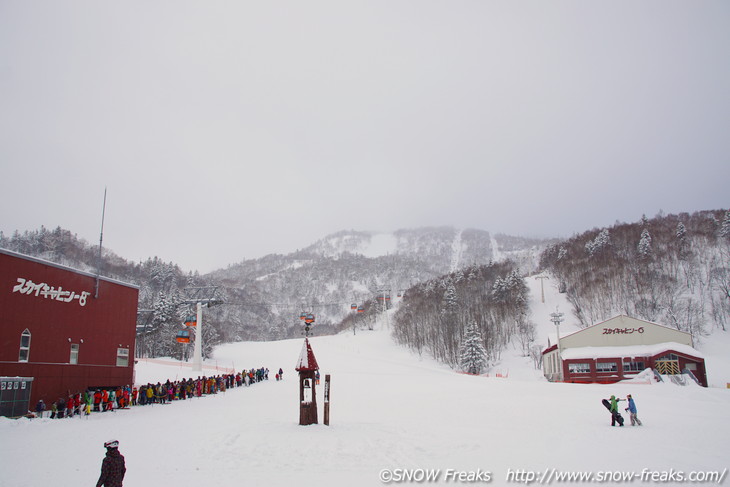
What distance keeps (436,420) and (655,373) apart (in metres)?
30.8

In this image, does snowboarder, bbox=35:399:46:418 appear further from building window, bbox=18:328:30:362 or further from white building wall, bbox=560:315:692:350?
white building wall, bbox=560:315:692:350

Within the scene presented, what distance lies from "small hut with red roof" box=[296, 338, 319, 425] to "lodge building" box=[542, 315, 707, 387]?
40.6 metres

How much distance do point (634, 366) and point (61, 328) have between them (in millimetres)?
52211

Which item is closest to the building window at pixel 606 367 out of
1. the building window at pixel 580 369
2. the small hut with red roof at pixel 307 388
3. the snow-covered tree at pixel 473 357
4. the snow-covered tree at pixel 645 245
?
the building window at pixel 580 369

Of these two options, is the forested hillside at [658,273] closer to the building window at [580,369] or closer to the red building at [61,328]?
the building window at [580,369]

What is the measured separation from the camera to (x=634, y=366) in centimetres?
5034

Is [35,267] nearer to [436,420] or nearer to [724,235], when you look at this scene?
[436,420]

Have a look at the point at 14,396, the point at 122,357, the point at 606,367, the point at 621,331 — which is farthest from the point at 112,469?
the point at 621,331

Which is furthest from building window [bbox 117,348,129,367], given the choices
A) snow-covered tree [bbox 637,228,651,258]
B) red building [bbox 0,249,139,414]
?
snow-covered tree [bbox 637,228,651,258]

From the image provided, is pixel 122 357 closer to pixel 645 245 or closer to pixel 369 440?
pixel 369 440

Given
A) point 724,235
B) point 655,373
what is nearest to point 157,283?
point 655,373

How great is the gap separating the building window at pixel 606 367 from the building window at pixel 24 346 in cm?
5069

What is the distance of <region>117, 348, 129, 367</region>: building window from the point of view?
2870cm

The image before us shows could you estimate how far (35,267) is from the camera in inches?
879
